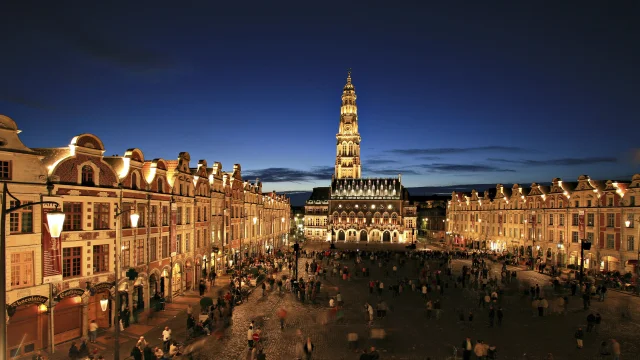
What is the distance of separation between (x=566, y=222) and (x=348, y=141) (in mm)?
88877

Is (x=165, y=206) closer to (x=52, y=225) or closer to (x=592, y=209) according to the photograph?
(x=52, y=225)

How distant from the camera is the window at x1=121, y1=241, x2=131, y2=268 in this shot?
29.3 metres

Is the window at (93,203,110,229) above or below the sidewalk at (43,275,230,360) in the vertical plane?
above

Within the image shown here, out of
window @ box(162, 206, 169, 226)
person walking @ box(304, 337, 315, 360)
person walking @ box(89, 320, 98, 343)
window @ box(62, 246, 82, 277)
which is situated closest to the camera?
person walking @ box(304, 337, 315, 360)

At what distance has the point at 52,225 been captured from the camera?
1073cm

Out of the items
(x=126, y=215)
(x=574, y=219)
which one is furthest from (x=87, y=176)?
(x=574, y=219)

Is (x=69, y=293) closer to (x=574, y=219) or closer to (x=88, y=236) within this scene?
(x=88, y=236)

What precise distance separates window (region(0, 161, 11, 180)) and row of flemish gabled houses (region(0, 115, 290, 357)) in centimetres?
4

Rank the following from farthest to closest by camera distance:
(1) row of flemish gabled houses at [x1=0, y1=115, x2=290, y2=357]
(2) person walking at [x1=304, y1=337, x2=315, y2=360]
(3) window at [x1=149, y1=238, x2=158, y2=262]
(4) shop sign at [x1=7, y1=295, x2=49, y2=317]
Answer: (3) window at [x1=149, y1=238, x2=158, y2=262], (1) row of flemish gabled houses at [x1=0, y1=115, x2=290, y2=357], (2) person walking at [x1=304, y1=337, x2=315, y2=360], (4) shop sign at [x1=7, y1=295, x2=49, y2=317]

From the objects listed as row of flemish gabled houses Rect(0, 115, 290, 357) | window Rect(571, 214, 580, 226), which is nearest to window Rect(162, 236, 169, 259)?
row of flemish gabled houses Rect(0, 115, 290, 357)

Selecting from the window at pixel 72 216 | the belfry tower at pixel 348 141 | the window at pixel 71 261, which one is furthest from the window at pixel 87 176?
the belfry tower at pixel 348 141

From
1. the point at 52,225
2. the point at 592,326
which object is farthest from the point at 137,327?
the point at 592,326

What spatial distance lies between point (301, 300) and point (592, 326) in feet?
68.1

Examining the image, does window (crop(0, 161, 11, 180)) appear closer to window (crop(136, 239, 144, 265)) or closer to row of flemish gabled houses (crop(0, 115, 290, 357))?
row of flemish gabled houses (crop(0, 115, 290, 357))
